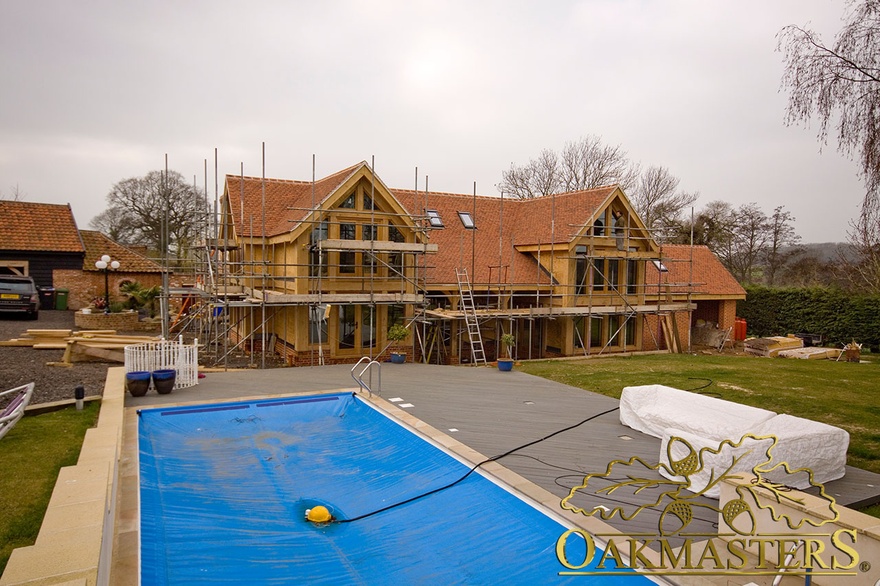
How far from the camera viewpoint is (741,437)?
6691 millimetres

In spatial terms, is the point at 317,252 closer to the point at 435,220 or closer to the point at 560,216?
the point at 435,220

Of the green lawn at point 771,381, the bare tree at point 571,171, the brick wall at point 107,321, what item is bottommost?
the green lawn at point 771,381

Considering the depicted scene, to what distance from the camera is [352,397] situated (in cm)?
1180

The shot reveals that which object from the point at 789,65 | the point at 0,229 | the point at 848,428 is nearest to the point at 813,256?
the point at 848,428

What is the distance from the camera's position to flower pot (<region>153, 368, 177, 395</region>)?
11469 mm

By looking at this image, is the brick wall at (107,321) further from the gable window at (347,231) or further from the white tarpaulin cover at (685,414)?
the white tarpaulin cover at (685,414)

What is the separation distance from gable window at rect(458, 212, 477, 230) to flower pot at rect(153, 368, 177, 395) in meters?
12.3

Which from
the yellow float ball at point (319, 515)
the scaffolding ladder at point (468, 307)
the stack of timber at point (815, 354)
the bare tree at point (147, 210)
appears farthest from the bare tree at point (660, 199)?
the yellow float ball at point (319, 515)

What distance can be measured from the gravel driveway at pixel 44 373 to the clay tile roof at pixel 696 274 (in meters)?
19.8

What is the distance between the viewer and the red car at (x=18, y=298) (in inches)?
800

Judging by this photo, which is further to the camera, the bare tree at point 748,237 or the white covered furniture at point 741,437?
the bare tree at point 748,237

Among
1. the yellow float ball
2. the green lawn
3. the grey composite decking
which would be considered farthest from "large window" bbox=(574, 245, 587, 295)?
the yellow float ball

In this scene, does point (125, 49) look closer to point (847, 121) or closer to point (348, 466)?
point (348, 466)

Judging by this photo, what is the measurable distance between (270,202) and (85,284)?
11.7 m
